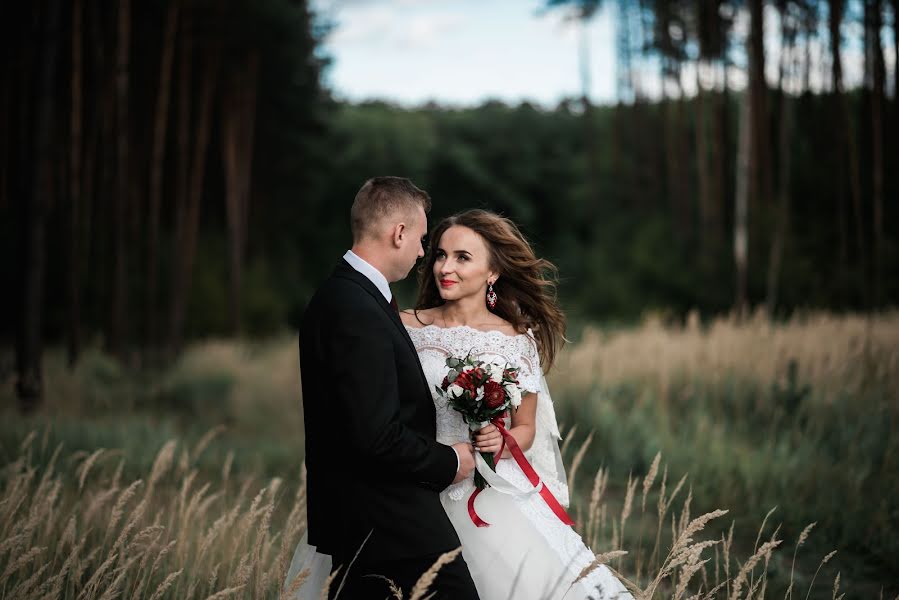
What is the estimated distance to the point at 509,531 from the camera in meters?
3.22

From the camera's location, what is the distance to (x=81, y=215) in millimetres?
16812

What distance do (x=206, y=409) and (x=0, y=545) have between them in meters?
9.79

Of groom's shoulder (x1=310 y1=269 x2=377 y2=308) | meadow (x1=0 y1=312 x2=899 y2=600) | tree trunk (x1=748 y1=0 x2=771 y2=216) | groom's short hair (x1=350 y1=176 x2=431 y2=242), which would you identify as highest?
tree trunk (x1=748 y1=0 x2=771 y2=216)

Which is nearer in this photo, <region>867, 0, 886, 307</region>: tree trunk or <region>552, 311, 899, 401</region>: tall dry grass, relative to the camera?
<region>552, 311, 899, 401</region>: tall dry grass

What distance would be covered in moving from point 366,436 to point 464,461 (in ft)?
1.67

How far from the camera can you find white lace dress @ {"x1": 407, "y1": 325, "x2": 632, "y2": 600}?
314 centimetres

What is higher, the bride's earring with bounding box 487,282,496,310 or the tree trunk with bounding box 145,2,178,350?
the tree trunk with bounding box 145,2,178,350

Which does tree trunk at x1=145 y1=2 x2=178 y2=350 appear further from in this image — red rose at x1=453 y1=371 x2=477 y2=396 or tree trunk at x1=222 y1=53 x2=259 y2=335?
red rose at x1=453 y1=371 x2=477 y2=396

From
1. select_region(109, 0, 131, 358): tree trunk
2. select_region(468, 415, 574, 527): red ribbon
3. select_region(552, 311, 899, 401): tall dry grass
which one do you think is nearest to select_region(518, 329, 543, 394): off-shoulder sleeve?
select_region(468, 415, 574, 527): red ribbon

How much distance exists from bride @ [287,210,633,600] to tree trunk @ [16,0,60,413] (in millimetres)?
7078

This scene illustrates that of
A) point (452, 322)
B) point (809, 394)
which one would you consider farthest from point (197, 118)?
point (452, 322)

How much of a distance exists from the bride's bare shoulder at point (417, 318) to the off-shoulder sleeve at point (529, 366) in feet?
1.61

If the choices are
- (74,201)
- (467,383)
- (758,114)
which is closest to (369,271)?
(467,383)

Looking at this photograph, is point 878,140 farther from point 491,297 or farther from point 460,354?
point 460,354
